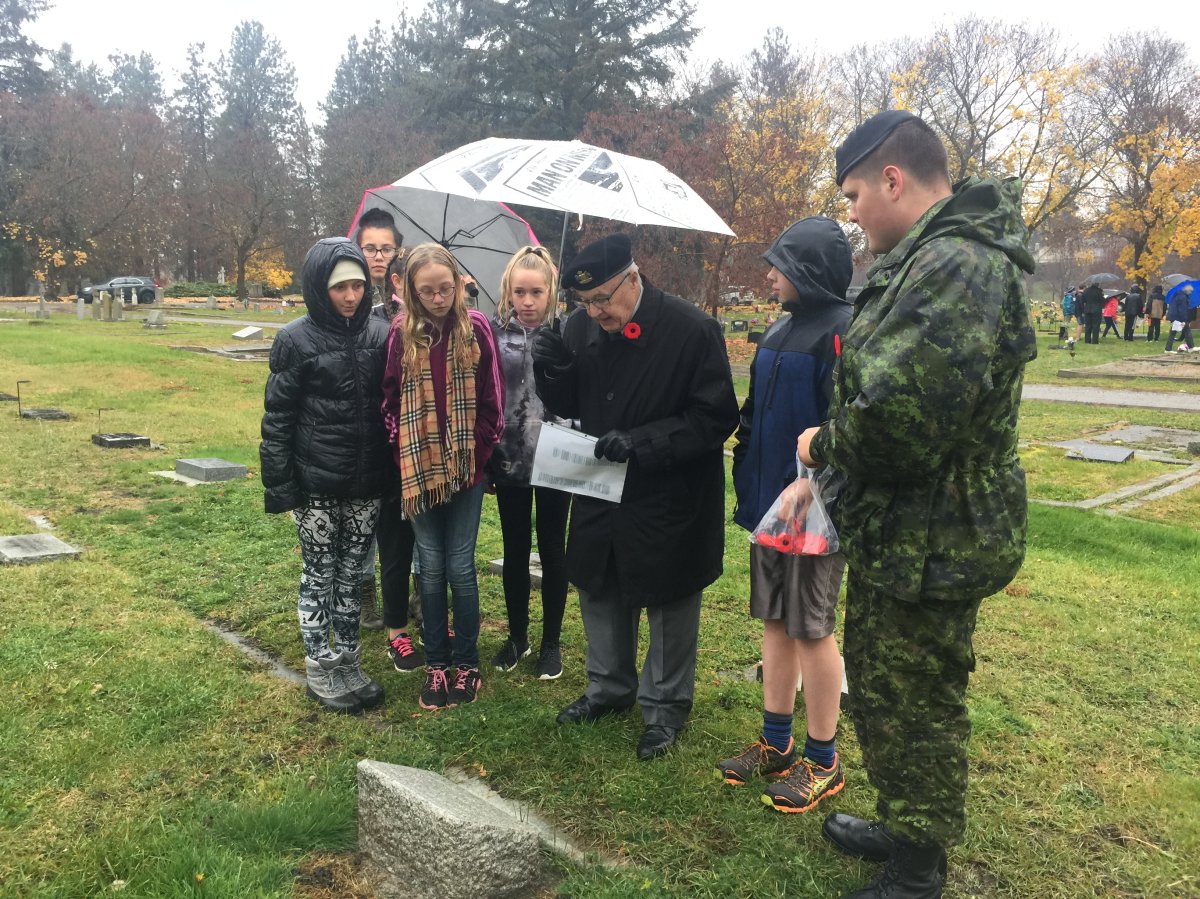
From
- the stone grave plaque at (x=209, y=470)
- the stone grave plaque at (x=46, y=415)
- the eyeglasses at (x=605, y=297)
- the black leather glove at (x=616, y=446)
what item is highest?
the eyeglasses at (x=605, y=297)

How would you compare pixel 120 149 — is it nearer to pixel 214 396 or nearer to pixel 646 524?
pixel 214 396

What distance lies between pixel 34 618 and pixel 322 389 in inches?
89.9

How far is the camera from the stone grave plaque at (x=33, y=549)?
5.54 metres

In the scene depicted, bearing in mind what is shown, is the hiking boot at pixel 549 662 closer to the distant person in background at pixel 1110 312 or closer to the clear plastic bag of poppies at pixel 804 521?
the clear plastic bag of poppies at pixel 804 521

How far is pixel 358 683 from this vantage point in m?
3.98

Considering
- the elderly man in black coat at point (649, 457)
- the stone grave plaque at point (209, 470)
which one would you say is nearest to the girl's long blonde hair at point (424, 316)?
the elderly man in black coat at point (649, 457)

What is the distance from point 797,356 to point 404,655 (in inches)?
97.1

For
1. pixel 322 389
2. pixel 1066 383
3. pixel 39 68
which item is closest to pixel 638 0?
pixel 1066 383

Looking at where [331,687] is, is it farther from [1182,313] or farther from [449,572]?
[1182,313]

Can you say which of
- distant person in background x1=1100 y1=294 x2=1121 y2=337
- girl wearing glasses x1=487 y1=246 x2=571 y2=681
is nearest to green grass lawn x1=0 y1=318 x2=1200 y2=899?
girl wearing glasses x1=487 y1=246 x2=571 y2=681

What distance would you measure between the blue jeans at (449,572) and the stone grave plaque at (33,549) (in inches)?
122

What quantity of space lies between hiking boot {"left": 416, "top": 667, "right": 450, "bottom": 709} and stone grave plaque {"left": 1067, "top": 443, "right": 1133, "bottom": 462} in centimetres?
869

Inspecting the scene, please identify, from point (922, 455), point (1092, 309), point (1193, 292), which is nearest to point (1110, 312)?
point (1092, 309)

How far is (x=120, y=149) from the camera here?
4303 centimetres
